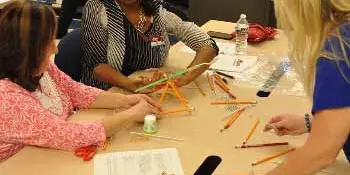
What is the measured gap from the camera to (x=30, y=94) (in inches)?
59.6

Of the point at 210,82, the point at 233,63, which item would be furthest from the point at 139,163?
the point at 233,63

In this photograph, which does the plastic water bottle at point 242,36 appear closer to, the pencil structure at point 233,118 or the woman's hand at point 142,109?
the pencil structure at point 233,118

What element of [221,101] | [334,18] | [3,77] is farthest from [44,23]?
[334,18]

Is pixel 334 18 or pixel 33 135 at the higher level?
pixel 334 18

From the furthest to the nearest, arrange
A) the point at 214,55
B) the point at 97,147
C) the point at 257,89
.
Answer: the point at 214,55 < the point at 257,89 < the point at 97,147

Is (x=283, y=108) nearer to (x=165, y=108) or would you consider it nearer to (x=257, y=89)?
(x=257, y=89)

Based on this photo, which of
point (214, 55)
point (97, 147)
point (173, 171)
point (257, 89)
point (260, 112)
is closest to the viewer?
point (173, 171)

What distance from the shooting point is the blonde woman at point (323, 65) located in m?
1.03

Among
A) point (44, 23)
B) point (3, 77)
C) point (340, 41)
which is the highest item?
point (340, 41)

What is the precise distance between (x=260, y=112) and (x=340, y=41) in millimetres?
753

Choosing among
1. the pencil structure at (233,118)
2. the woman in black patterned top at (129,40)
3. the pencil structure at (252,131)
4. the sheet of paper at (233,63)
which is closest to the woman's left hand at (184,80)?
the woman in black patterned top at (129,40)

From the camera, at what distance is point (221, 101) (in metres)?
1.84

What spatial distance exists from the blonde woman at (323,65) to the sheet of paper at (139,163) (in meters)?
0.41

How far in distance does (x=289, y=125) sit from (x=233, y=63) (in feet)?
2.57
